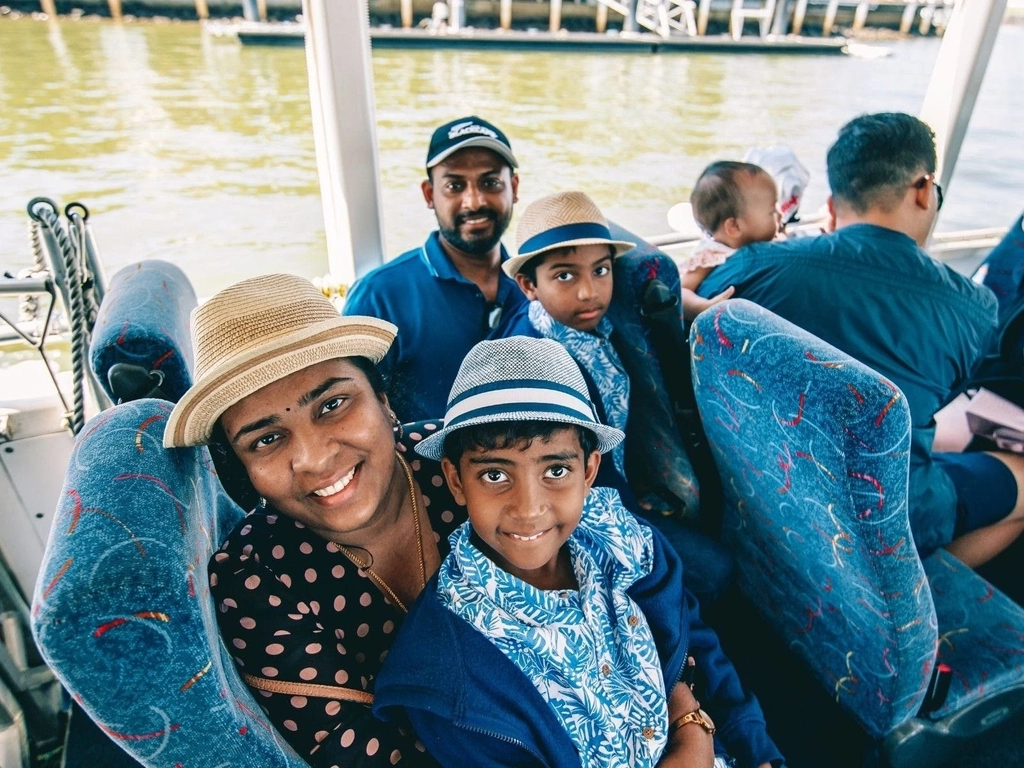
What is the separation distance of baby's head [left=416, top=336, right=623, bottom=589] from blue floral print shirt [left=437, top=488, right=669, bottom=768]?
0.19 ft

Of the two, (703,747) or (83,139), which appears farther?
(83,139)

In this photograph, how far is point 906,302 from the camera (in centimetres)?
151

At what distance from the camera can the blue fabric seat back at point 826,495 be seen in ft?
3.37

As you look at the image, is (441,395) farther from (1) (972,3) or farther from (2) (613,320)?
(1) (972,3)

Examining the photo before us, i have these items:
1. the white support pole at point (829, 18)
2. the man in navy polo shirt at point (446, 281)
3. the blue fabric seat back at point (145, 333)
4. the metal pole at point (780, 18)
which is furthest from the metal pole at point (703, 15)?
the blue fabric seat back at point (145, 333)

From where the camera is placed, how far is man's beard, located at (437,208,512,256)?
1.98 metres

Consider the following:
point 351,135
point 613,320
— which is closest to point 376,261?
point 351,135

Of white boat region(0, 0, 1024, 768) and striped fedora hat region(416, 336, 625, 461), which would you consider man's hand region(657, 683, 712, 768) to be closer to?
striped fedora hat region(416, 336, 625, 461)

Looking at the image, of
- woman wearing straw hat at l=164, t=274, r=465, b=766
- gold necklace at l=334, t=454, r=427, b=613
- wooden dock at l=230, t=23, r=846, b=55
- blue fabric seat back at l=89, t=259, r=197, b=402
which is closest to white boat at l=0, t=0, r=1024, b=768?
blue fabric seat back at l=89, t=259, r=197, b=402

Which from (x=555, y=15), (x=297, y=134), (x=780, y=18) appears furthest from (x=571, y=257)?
(x=780, y=18)

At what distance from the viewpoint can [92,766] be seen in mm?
1589

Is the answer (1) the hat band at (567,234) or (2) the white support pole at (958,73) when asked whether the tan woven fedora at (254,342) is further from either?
(2) the white support pole at (958,73)

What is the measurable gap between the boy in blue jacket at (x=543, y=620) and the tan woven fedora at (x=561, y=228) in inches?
22.8

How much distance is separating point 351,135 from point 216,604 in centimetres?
173
